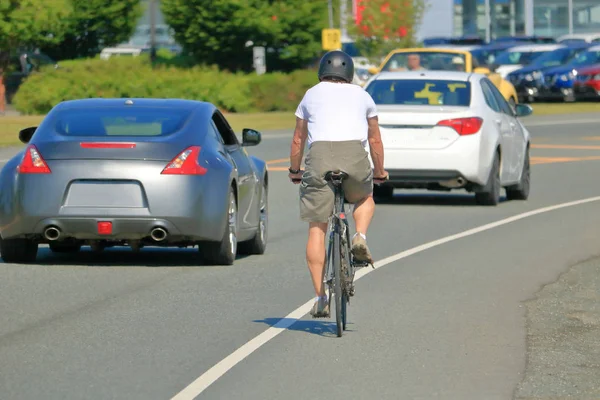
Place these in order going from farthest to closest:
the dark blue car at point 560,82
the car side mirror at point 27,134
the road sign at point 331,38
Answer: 1. the dark blue car at point 560,82
2. the road sign at point 331,38
3. the car side mirror at point 27,134

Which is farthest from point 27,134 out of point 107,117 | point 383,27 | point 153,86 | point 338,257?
point 383,27

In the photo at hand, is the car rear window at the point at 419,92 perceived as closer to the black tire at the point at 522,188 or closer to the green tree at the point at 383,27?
the black tire at the point at 522,188

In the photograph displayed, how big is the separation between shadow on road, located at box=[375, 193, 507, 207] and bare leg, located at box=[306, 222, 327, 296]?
10.5m

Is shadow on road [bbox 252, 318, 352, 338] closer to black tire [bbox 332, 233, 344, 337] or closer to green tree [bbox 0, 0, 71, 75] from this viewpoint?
black tire [bbox 332, 233, 344, 337]

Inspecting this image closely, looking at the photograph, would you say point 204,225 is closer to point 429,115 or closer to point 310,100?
point 310,100

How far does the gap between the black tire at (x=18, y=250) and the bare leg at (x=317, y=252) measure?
4.28 m

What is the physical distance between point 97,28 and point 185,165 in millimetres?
45037

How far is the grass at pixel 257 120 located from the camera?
116ft

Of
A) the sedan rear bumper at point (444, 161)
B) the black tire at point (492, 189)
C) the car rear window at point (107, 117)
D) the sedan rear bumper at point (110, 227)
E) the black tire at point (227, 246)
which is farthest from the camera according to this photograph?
the black tire at point (492, 189)

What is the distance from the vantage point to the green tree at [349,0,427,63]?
2103 inches

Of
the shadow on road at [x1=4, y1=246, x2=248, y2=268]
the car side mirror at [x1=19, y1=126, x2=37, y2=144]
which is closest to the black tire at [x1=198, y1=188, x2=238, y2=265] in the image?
the shadow on road at [x1=4, y1=246, x2=248, y2=268]

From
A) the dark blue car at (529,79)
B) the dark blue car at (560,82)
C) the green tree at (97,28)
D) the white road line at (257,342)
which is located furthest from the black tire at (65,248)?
the green tree at (97,28)

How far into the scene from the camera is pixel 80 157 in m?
12.6

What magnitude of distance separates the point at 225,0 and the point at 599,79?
12.6 metres
